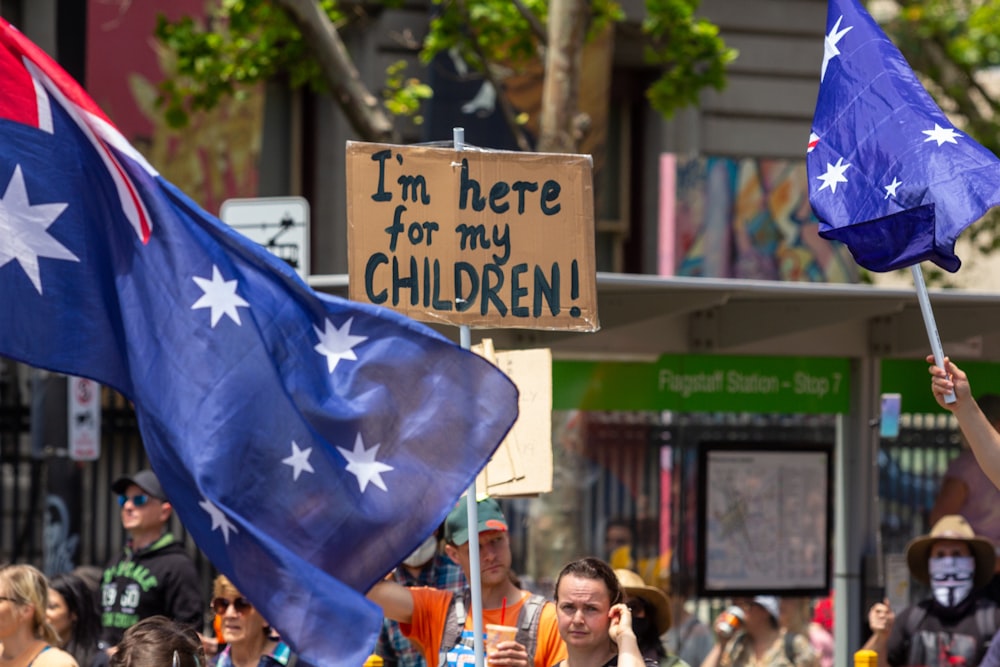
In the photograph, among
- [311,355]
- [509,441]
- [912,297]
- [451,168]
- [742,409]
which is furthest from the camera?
[742,409]

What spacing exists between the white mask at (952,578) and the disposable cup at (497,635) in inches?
117

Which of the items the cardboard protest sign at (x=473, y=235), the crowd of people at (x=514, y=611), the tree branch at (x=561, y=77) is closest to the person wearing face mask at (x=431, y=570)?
the crowd of people at (x=514, y=611)

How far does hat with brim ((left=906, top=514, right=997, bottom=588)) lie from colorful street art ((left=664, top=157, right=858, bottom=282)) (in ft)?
30.9

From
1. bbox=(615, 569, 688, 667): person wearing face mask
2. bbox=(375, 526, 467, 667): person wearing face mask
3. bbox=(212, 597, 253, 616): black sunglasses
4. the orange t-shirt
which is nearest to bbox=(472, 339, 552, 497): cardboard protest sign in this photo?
the orange t-shirt

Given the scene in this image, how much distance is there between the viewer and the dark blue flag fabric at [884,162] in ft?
19.9

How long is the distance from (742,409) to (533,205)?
15.2 ft

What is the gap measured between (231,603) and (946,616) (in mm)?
3496

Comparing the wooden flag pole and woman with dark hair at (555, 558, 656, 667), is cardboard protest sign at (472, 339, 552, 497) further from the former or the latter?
the wooden flag pole

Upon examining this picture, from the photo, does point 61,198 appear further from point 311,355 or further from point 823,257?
point 823,257

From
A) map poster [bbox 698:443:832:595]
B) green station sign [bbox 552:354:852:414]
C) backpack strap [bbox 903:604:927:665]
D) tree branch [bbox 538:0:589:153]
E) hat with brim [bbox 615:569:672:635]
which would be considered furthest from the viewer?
tree branch [bbox 538:0:589:153]

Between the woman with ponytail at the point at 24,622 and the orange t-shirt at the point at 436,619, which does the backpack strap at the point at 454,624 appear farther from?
the woman with ponytail at the point at 24,622

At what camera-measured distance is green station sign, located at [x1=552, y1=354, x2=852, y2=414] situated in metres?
10.1

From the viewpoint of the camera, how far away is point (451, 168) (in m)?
6.16

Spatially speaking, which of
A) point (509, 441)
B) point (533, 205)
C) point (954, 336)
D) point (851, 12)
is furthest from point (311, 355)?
point (954, 336)
